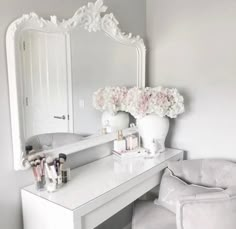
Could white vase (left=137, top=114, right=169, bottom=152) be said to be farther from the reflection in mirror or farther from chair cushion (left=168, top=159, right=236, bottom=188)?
the reflection in mirror

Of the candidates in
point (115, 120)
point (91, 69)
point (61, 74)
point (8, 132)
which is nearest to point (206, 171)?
point (115, 120)

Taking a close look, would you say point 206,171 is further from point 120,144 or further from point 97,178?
point 97,178

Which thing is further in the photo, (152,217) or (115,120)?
(115,120)

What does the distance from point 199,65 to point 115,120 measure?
0.79 m

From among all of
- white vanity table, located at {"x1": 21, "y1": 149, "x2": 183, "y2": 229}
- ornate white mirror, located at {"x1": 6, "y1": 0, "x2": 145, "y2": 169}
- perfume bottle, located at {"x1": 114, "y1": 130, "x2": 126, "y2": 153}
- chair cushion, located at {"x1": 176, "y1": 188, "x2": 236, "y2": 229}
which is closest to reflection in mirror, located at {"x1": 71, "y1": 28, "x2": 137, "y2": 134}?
ornate white mirror, located at {"x1": 6, "y1": 0, "x2": 145, "y2": 169}

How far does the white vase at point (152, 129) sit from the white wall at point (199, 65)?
25 centimetres

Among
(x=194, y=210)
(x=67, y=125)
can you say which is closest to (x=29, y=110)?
(x=67, y=125)

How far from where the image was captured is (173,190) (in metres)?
1.82

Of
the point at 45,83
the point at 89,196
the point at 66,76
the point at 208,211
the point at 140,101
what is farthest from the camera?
the point at 140,101

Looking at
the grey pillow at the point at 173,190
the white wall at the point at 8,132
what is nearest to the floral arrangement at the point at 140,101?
the grey pillow at the point at 173,190

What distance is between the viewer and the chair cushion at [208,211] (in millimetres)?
1306

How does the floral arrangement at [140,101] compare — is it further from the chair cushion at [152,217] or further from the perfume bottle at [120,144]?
the chair cushion at [152,217]

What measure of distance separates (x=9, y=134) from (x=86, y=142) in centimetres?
53

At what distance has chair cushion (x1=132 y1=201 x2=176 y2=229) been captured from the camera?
1.75 m
